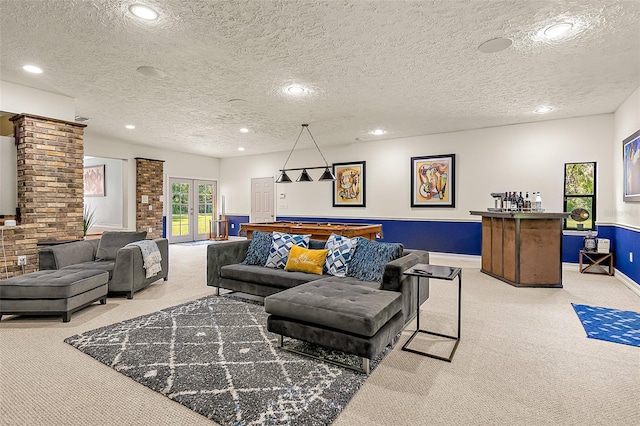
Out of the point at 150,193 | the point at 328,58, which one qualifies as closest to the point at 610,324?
the point at 328,58

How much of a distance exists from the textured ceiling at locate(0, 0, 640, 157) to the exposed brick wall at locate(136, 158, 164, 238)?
2594 mm

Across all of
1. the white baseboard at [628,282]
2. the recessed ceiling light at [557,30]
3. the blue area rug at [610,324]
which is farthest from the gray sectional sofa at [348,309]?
the white baseboard at [628,282]

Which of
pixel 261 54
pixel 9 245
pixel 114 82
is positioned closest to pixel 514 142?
pixel 261 54

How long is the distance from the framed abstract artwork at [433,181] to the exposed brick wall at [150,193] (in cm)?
641

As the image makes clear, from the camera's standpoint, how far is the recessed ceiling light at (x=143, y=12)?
254 cm

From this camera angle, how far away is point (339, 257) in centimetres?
348

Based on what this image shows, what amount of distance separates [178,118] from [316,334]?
16.5ft

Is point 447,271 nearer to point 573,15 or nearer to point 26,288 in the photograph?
point 573,15

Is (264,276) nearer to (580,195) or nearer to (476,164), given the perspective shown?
(476,164)

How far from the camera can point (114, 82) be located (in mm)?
4184

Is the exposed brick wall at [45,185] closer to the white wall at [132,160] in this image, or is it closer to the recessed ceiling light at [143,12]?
the white wall at [132,160]

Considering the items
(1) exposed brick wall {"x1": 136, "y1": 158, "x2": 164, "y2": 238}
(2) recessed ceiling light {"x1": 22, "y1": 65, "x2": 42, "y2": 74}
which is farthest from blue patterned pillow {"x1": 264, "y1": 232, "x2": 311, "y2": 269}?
(1) exposed brick wall {"x1": 136, "y1": 158, "x2": 164, "y2": 238}

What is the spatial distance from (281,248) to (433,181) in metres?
4.41

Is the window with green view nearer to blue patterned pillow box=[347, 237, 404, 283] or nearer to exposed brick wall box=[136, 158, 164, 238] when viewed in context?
blue patterned pillow box=[347, 237, 404, 283]
